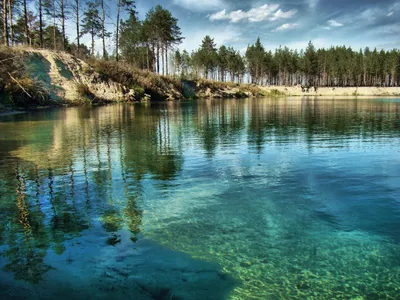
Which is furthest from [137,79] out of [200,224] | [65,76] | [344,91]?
[344,91]

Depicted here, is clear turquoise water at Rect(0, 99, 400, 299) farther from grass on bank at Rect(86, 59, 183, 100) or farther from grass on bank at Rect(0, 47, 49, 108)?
grass on bank at Rect(86, 59, 183, 100)

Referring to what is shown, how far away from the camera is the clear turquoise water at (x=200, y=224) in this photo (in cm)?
432

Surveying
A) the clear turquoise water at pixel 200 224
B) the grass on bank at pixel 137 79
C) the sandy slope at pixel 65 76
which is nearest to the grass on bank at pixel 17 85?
the sandy slope at pixel 65 76

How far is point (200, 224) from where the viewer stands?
622 centimetres

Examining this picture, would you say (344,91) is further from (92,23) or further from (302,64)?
(92,23)

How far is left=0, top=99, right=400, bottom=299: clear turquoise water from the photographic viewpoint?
4.32 metres

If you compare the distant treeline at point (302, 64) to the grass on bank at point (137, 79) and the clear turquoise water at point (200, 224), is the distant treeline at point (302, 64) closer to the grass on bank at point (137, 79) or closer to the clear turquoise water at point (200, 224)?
the grass on bank at point (137, 79)

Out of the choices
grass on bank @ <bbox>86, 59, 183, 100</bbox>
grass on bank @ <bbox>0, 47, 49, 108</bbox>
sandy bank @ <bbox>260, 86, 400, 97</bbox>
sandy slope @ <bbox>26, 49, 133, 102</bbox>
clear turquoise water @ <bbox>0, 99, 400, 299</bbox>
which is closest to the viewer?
clear turquoise water @ <bbox>0, 99, 400, 299</bbox>

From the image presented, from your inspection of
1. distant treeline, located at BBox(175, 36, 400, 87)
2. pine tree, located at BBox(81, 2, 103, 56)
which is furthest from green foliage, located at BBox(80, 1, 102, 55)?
distant treeline, located at BBox(175, 36, 400, 87)

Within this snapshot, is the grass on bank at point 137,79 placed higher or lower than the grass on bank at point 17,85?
higher

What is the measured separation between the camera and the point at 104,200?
7.49 meters

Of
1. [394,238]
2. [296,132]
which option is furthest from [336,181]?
[296,132]

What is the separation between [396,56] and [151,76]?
105117mm

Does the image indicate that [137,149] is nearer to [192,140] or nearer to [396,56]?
[192,140]
